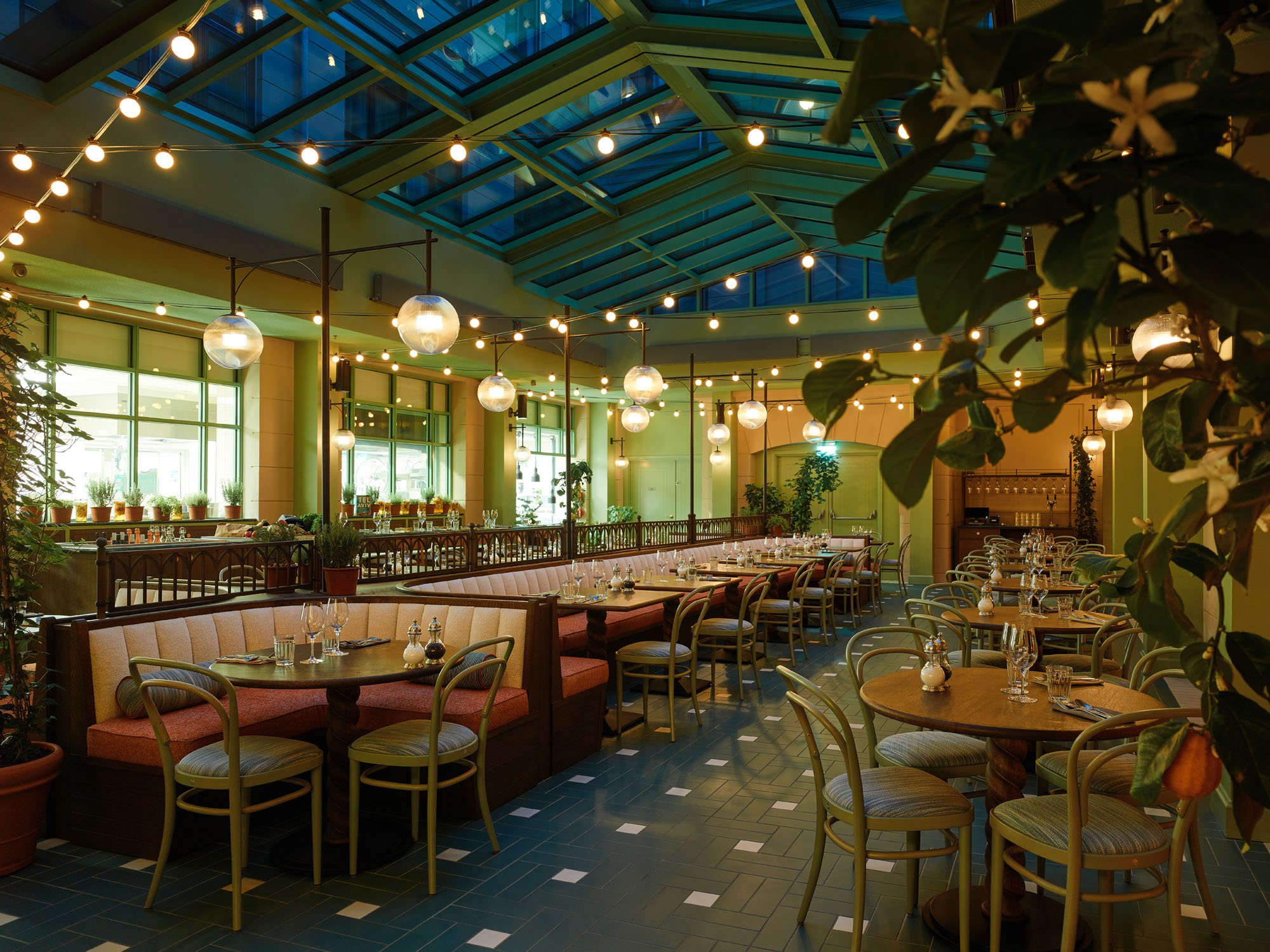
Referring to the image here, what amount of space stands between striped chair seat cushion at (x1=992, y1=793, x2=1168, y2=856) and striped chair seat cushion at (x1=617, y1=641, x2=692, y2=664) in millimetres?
3194

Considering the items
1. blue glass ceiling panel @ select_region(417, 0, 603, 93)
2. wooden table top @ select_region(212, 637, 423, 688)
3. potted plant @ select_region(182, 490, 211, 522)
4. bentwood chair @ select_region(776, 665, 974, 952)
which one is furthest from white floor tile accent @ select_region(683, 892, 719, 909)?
potted plant @ select_region(182, 490, 211, 522)

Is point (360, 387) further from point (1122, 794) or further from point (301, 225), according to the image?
point (1122, 794)

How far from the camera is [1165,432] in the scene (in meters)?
1.00

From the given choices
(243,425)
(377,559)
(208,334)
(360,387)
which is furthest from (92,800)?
(360,387)

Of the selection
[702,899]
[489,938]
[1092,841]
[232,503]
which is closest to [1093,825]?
[1092,841]

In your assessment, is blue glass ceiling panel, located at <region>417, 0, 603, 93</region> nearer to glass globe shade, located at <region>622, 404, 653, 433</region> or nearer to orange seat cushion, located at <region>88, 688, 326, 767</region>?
glass globe shade, located at <region>622, 404, 653, 433</region>

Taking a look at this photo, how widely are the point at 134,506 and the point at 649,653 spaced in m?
6.91

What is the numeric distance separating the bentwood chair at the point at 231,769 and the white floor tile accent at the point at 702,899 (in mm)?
1628

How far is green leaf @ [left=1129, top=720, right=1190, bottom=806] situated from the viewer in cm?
90

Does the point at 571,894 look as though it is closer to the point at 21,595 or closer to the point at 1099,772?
the point at 1099,772

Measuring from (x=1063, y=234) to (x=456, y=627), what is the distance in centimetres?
509

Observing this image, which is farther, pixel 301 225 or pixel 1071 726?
pixel 301 225

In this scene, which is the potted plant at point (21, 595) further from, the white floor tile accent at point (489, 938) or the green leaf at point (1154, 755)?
the green leaf at point (1154, 755)

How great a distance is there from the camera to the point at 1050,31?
605mm
